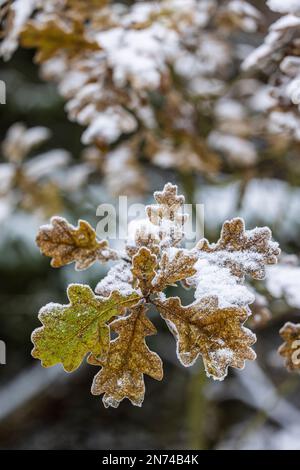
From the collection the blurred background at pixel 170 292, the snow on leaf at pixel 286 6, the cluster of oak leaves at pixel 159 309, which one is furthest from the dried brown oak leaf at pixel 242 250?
the blurred background at pixel 170 292

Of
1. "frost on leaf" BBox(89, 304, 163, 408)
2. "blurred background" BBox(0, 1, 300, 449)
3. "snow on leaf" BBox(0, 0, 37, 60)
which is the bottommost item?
"blurred background" BBox(0, 1, 300, 449)

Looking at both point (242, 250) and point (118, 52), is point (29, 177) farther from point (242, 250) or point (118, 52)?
point (242, 250)

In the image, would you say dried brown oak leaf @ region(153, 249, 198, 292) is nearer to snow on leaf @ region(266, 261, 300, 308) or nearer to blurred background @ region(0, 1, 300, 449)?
snow on leaf @ region(266, 261, 300, 308)

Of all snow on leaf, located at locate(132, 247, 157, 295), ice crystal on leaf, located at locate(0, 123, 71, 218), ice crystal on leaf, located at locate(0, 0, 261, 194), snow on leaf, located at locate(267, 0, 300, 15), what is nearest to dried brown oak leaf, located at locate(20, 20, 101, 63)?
ice crystal on leaf, located at locate(0, 0, 261, 194)

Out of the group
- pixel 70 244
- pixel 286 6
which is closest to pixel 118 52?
pixel 286 6

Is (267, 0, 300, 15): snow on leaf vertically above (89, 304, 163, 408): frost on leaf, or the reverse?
(267, 0, 300, 15): snow on leaf

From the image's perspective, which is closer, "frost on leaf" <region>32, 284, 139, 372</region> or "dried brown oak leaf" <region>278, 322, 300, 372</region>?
"frost on leaf" <region>32, 284, 139, 372</region>

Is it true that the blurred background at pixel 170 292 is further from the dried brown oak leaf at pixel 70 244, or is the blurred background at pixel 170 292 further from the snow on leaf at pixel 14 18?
the dried brown oak leaf at pixel 70 244

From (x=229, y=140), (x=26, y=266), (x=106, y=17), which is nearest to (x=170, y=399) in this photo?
(x=26, y=266)
